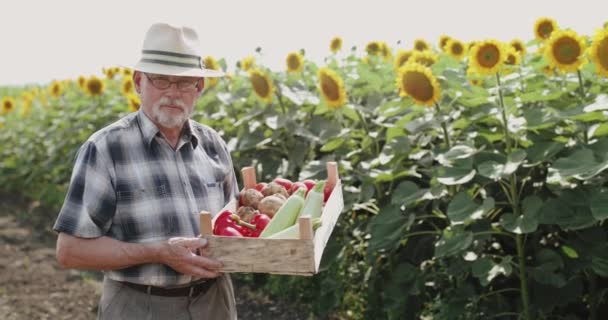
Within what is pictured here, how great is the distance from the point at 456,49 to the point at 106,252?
10.3 feet

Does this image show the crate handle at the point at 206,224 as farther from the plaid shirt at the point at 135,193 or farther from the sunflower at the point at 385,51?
the sunflower at the point at 385,51

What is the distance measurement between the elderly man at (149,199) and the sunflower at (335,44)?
144 inches

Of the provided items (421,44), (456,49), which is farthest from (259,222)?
(421,44)

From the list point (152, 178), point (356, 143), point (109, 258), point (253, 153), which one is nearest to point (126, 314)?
point (109, 258)

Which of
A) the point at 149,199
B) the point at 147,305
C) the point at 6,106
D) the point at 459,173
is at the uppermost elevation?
the point at 149,199

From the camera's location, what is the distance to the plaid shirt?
2.36 meters

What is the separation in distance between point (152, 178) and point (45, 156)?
6903 mm

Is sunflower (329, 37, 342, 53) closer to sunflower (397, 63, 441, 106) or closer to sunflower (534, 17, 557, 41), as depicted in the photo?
sunflower (534, 17, 557, 41)

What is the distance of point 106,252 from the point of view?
7.66 feet

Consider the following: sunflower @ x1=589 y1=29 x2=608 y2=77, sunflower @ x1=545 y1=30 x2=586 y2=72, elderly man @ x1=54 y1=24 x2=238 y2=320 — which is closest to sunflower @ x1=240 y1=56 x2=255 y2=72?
sunflower @ x1=545 y1=30 x2=586 y2=72

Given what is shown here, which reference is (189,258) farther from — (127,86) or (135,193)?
(127,86)

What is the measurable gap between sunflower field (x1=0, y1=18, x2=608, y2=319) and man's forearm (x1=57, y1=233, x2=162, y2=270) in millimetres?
1467

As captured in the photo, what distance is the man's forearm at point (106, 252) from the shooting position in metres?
2.33

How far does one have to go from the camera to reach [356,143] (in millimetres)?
4445
